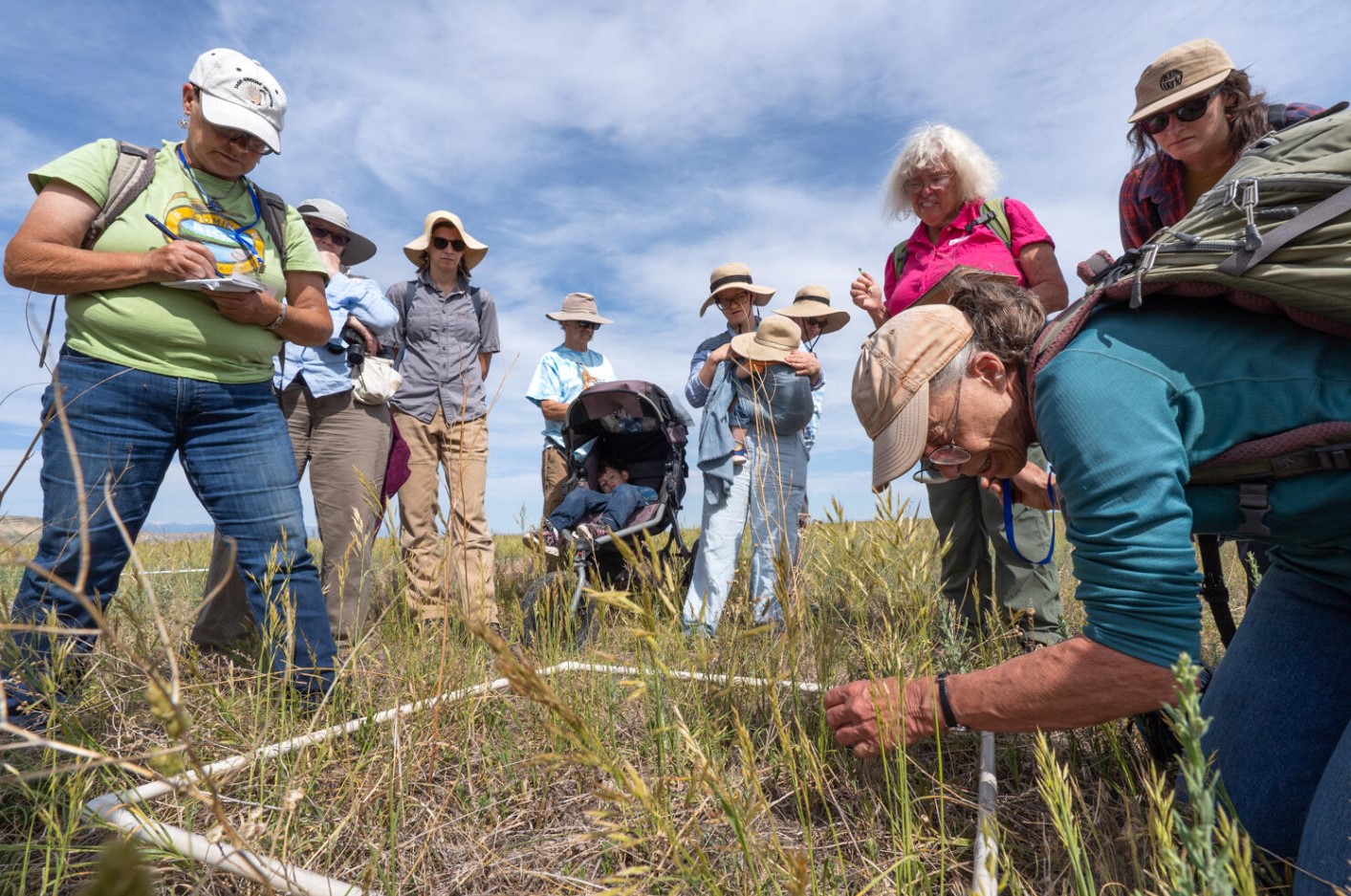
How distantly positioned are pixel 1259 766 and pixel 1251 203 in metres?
1.14

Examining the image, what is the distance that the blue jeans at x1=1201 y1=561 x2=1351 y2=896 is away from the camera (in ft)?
5.20

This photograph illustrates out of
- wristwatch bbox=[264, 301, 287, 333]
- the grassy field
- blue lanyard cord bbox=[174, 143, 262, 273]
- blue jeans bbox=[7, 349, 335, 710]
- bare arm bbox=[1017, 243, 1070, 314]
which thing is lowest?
the grassy field

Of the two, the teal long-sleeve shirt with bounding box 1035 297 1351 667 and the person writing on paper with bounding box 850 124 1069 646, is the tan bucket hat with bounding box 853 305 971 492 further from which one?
the person writing on paper with bounding box 850 124 1069 646

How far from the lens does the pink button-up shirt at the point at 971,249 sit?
3.05 metres

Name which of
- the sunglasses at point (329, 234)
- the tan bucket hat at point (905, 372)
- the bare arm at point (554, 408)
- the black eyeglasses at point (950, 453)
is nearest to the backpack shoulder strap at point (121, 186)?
the sunglasses at point (329, 234)

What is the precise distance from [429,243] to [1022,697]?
402 cm

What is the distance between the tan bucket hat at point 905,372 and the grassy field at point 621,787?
0.66 ft

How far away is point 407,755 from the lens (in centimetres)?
179

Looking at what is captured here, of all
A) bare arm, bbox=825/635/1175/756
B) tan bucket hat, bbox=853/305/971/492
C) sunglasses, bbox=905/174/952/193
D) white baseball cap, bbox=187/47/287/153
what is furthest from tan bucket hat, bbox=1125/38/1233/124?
white baseball cap, bbox=187/47/287/153

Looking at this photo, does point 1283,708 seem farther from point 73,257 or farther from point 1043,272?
point 73,257

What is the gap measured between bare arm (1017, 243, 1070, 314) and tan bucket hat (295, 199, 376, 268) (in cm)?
323

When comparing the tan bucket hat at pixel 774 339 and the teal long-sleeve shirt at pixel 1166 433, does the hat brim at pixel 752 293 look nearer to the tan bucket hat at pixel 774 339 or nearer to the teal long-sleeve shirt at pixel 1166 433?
the tan bucket hat at pixel 774 339

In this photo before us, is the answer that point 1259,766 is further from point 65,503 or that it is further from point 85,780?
point 65,503

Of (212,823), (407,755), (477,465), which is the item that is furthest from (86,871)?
(477,465)
